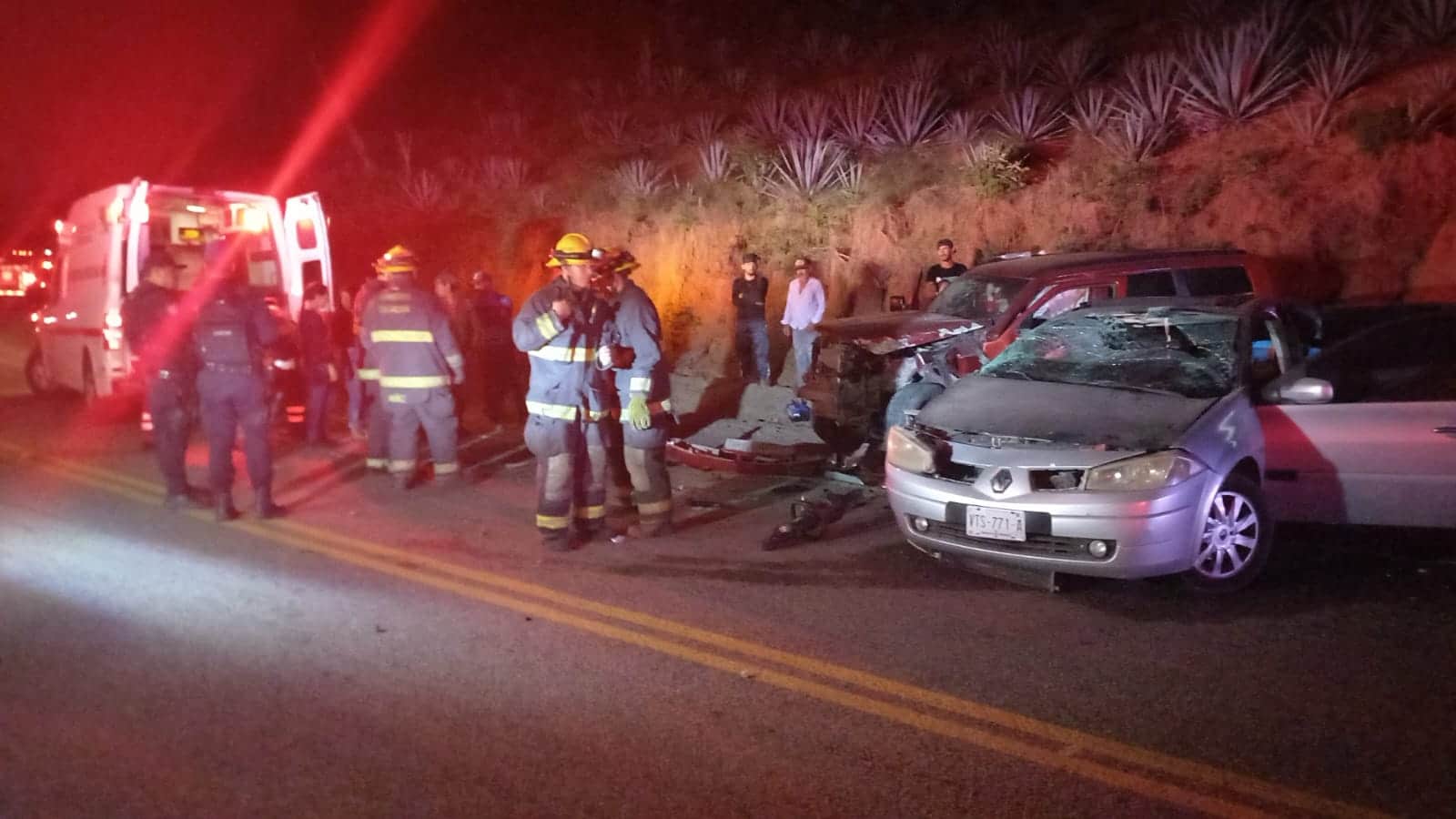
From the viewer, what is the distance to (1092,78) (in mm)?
→ 16625

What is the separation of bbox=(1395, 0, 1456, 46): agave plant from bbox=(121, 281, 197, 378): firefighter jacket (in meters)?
14.1

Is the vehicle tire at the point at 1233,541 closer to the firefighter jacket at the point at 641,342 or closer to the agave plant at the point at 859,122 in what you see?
the firefighter jacket at the point at 641,342

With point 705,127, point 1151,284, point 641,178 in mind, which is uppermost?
point 705,127

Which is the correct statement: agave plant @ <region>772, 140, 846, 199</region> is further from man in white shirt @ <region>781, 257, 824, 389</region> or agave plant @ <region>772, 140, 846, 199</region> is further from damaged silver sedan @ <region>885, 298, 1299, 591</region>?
damaged silver sedan @ <region>885, 298, 1299, 591</region>

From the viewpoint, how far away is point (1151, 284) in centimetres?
893

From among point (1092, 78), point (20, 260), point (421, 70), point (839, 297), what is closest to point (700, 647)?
point (839, 297)

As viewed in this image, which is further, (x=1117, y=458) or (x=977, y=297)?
(x=977, y=297)

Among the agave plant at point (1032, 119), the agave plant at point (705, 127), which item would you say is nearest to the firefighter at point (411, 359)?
the agave plant at point (1032, 119)

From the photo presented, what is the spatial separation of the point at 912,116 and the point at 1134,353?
10.6 m

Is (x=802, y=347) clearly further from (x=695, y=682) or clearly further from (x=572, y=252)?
(x=695, y=682)

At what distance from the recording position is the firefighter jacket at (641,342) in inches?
274

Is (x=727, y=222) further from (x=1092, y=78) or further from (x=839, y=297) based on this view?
(x=1092, y=78)

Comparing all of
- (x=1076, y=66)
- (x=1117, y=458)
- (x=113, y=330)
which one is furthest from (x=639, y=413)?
(x=1076, y=66)

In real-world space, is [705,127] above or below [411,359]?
above
